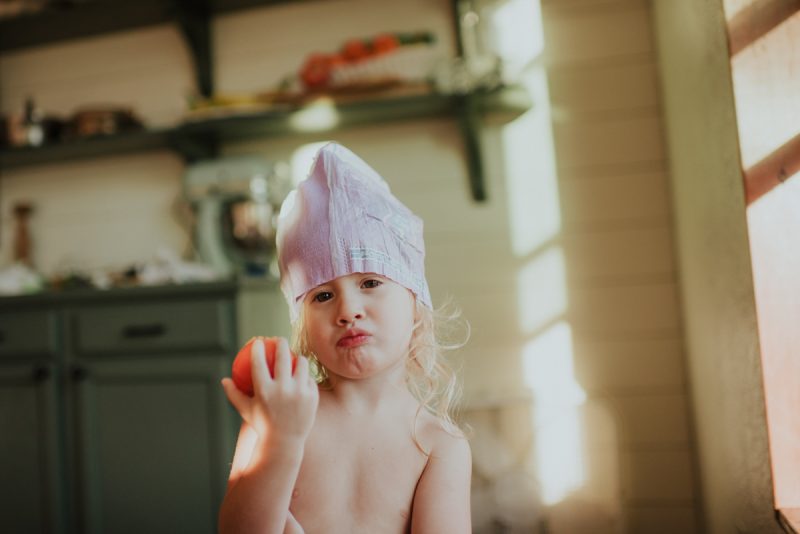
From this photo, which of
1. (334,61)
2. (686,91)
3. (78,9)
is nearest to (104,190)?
(78,9)

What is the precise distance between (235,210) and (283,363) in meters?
1.44

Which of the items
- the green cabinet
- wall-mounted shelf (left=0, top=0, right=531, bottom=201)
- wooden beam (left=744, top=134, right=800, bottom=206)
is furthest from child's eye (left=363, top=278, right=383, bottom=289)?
wall-mounted shelf (left=0, top=0, right=531, bottom=201)

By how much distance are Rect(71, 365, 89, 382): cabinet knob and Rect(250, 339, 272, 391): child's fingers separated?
4.74ft

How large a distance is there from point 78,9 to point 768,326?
241cm

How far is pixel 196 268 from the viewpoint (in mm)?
1948

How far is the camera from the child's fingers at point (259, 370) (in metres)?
0.65

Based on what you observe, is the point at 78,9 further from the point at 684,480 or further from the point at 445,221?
the point at 684,480

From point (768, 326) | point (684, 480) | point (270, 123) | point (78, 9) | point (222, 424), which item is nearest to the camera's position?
point (768, 326)

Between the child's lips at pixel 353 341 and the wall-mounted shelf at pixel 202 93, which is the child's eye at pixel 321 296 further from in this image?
the wall-mounted shelf at pixel 202 93

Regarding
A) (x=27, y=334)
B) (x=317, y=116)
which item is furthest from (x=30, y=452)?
(x=317, y=116)

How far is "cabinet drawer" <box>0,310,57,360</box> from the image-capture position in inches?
75.1

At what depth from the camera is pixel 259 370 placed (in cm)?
65

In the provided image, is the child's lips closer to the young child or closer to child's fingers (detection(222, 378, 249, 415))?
the young child

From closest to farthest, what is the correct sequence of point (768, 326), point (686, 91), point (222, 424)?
point (768, 326), point (686, 91), point (222, 424)
